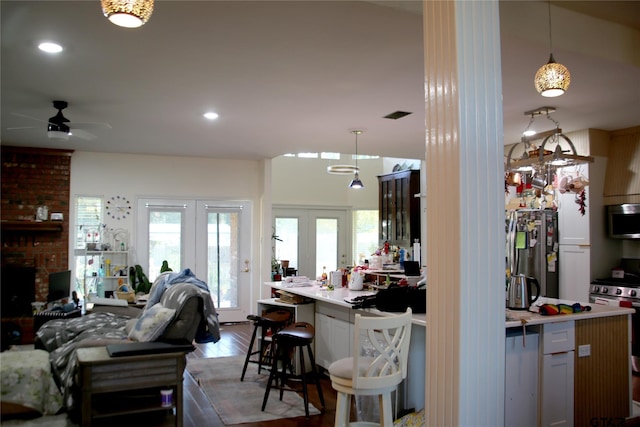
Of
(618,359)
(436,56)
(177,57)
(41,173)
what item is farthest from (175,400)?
(41,173)

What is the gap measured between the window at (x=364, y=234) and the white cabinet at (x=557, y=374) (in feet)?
25.3

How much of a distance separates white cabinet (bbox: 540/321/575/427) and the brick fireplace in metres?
6.47

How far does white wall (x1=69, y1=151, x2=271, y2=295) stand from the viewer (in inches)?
296

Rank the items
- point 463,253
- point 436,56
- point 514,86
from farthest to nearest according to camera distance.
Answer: point 514,86 → point 436,56 → point 463,253

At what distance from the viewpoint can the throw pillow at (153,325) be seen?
3.85 metres

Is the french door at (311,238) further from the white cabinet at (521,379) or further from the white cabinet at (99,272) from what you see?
the white cabinet at (521,379)

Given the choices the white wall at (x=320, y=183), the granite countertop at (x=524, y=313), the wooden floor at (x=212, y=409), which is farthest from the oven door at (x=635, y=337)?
the white wall at (x=320, y=183)

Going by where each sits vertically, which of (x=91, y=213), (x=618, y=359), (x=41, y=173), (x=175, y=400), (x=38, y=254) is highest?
(x=41, y=173)

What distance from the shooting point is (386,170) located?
10.5m

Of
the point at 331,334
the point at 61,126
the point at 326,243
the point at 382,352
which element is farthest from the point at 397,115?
the point at 326,243

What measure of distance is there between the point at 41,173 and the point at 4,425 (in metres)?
5.18

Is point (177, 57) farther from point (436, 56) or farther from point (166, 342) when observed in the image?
point (436, 56)

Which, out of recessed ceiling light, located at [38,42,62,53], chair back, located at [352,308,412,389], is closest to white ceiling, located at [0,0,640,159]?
recessed ceiling light, located at [38,42,62,53]

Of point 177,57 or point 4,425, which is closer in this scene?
point 4,425
